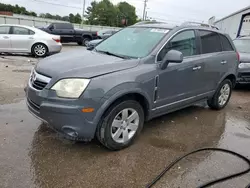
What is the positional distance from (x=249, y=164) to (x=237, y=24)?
51.9ft

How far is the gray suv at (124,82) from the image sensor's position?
318 cm

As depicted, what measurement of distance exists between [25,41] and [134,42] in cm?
888

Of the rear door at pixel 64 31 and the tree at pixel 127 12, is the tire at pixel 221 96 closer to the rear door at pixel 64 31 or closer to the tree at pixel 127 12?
the rear door at pixel 64 31

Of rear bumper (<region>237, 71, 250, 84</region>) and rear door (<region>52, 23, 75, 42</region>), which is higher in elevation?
rear door (<region>52, 23, 75, 42</region>)

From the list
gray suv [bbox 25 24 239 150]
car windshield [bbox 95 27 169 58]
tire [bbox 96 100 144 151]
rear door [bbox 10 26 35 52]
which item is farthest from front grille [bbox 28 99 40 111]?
rear door [bbox 10 26 35 52]

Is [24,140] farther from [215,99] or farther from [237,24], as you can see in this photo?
[237,24]

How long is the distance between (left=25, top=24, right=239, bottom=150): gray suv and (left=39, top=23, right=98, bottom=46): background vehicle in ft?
52.9

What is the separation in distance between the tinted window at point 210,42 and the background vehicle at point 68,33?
51.4 feet

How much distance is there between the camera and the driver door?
13.2ft

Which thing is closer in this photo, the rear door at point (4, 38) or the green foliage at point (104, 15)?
the rear door at point (4, 38)

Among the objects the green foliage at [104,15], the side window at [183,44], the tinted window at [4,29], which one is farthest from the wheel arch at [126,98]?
the green foliage at [104,15]

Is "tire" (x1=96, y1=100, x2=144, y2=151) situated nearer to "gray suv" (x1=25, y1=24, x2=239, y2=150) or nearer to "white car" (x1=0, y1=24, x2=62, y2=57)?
"gray suv" (x1=25, y1=24, x2=239, y2=150)

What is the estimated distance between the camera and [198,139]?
4250mm

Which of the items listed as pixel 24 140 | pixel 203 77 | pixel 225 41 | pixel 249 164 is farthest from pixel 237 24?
pixel 24 140
